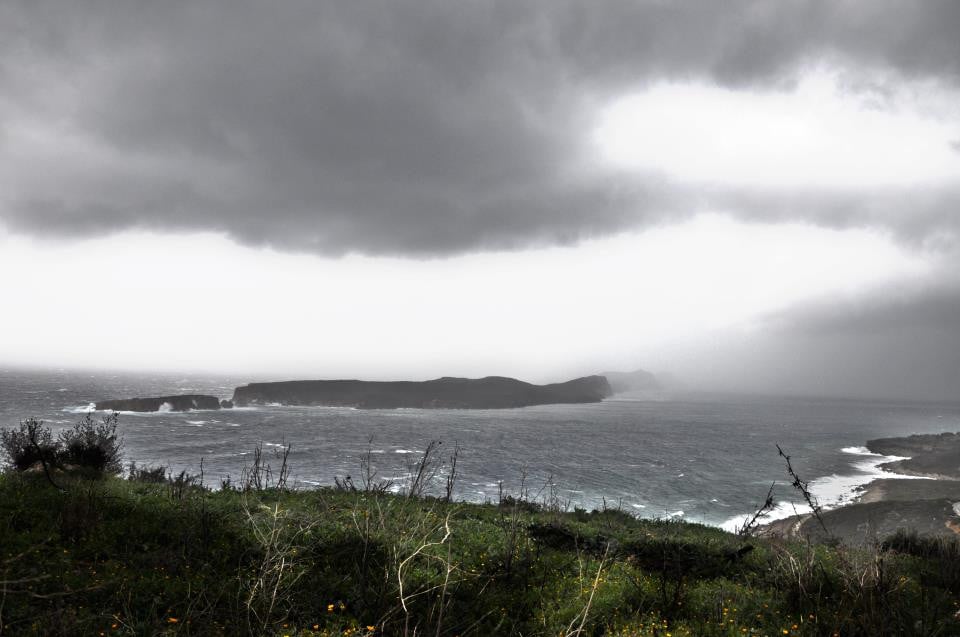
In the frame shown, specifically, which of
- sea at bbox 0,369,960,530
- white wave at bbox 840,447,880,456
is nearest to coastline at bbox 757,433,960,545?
white wave at bbox 840,447,880,456

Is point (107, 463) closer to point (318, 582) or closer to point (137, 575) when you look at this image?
point (137, 575)

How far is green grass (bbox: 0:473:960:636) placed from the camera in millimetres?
8703

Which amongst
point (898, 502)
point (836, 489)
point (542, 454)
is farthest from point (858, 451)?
point (542, 454)

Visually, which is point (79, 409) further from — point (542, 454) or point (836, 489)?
point (836, 489)

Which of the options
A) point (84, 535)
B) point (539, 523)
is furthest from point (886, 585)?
point (84, 535)

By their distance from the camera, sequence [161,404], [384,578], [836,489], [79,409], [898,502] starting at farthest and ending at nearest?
[161,404]
[79,409]
[836,489]
[898,502]
[384,578]

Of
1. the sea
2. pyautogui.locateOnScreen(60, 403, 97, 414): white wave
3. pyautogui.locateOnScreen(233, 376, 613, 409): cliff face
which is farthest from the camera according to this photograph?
pyautogui.locateOnScreen(233, 376, 613, 409): cliff face

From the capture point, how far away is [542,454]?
68000 mm

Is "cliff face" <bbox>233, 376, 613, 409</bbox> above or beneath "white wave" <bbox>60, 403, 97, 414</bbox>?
beneath

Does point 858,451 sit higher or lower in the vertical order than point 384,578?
lower

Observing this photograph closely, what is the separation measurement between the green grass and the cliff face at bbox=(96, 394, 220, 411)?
96936mm

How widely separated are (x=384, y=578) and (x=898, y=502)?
53.6 metres

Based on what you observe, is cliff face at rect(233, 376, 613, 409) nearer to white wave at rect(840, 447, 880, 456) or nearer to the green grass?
white wave at rect(840, 447, 880, 456)

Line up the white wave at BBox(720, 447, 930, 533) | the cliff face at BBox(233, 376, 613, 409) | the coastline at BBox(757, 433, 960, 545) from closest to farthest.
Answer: the coastline at BBox(757, 433, 960, 545) → the white wave at BBox(720, 447, 930, 533) → the cliff face at BBox(233, 376, 613, 409)
